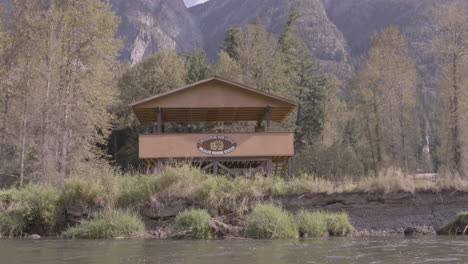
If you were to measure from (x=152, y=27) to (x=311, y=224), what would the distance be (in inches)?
6184

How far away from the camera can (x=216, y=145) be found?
858 inches

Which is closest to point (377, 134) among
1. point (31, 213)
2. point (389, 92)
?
point (389, 92)

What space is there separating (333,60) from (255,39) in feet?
394

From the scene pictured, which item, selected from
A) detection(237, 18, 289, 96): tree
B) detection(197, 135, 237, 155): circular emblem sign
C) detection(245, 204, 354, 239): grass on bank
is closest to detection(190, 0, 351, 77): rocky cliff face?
detection(237, 18, 289, 96): tree

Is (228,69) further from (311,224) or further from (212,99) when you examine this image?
(311,224)

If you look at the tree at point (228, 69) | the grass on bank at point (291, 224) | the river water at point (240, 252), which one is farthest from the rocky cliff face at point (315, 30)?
the river water at point (240, 252)

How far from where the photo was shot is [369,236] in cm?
1567

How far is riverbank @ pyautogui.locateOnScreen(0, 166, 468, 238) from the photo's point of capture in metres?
16.8

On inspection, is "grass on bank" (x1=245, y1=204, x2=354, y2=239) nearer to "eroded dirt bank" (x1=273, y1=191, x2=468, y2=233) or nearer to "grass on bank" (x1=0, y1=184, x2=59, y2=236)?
"eroded dirt bank" (x1=273, y1=191, x2=468, y2=233)

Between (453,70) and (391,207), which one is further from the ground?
(453,70)

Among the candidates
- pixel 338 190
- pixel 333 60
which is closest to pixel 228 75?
pixel 338 190

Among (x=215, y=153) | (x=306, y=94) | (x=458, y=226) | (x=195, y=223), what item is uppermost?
(x=306, y=94)

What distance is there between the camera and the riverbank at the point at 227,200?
663 inches

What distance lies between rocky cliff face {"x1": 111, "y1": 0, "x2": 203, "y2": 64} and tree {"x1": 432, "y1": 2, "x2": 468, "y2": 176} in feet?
366
